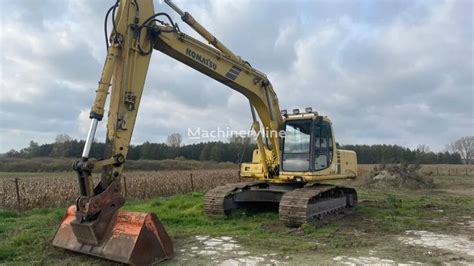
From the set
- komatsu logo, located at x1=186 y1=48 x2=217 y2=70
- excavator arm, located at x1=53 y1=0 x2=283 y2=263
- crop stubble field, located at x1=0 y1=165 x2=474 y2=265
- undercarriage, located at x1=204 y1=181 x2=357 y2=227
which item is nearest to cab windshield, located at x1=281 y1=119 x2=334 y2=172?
undercarriage, located at x1=204 y1=181 x2=357 y2=227

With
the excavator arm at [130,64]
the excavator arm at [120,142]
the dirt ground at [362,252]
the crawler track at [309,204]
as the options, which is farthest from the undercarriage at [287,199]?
the excavator arm at [120,142]

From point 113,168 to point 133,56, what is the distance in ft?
6.26

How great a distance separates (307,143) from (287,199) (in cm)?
174

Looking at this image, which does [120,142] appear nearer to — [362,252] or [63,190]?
[362,252]

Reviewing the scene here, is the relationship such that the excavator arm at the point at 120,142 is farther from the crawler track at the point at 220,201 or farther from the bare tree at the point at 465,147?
the bare tree at the point at 465,147

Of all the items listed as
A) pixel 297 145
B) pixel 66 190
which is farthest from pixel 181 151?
pixel 297 145

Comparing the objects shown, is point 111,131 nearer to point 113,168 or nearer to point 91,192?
point 113,168

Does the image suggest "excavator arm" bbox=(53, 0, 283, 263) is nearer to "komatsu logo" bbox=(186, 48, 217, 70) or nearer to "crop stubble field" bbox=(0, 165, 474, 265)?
"komatsu logo" bbox=(186, 48, 217, 70)

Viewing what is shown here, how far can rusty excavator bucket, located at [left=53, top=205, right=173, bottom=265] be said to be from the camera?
18.6ft

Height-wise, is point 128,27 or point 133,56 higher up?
point 128,27

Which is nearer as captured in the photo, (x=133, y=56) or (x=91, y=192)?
(x=91, y=192)

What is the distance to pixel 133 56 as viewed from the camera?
21.7 feet

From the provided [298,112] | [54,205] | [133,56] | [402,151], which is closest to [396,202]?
[298,112]

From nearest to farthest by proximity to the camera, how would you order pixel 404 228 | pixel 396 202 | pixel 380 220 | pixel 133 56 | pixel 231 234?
1. pixel 133 56
2. pixel 231 234
3. pixel 404 228
4. pixel 380 220
5. pixel 396 202
